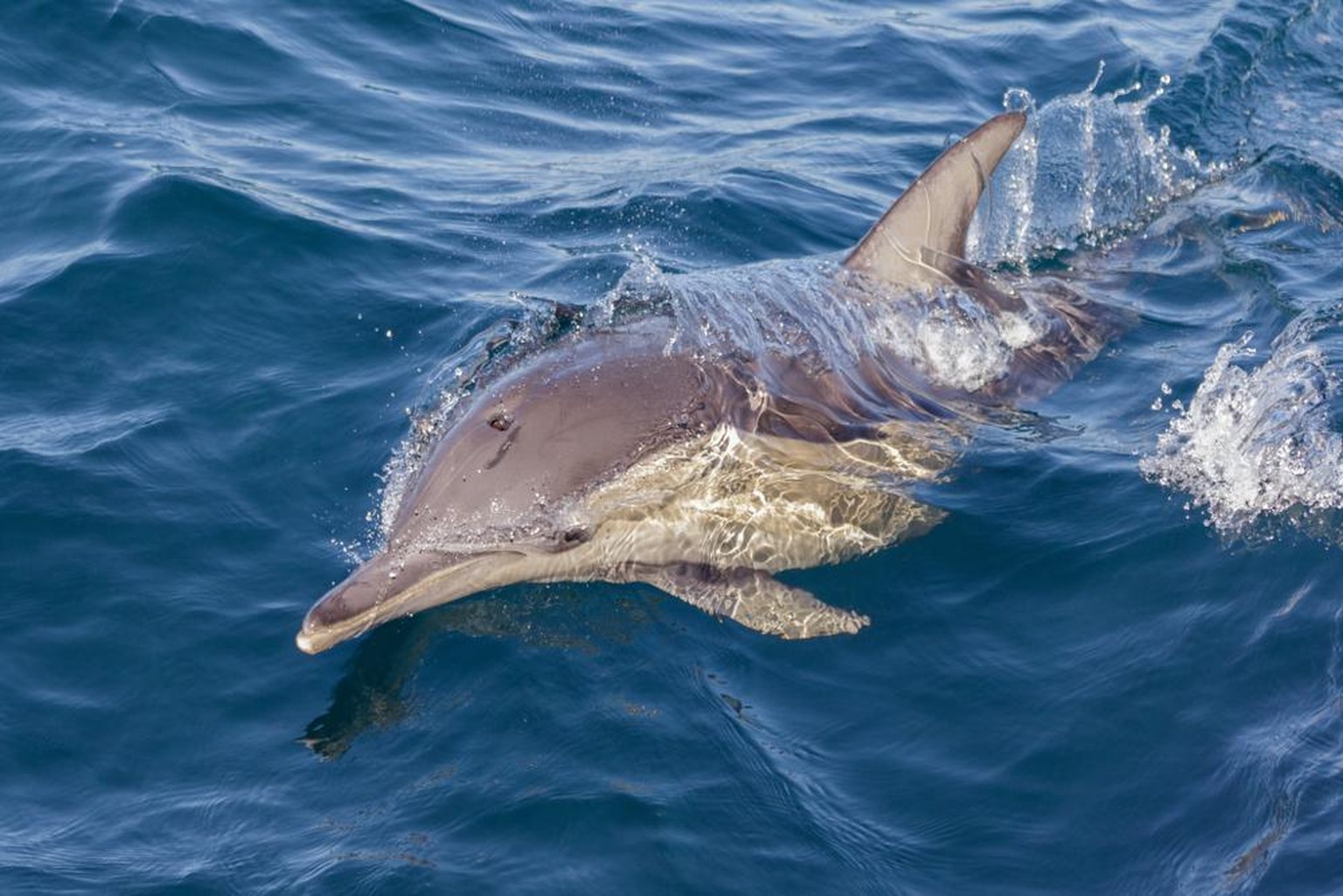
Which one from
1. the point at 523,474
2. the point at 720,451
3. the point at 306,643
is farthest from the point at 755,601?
the point at 306,643

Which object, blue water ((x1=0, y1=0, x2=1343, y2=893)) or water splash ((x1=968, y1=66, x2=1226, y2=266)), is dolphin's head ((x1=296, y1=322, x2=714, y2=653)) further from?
water splash ((x1=968, y1=66, x2=1226, y2=266))

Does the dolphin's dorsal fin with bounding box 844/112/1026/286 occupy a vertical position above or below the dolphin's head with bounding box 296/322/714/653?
above

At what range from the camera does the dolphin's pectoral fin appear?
304 inches

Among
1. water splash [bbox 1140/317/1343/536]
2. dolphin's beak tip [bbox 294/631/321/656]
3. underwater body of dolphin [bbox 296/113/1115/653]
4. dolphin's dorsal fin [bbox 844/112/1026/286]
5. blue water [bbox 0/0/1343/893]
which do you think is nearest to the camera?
blue water [bbox 0/0/1343/893]

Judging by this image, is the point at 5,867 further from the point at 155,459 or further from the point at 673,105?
the point at 673,105

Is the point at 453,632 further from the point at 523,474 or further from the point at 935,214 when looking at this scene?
the point at 935,214

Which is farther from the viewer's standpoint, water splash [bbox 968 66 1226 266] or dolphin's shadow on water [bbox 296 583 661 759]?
water splash [bbox 968 66 1226 266]

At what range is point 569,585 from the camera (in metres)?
8.05

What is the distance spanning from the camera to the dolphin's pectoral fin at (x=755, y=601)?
7723 millimetres

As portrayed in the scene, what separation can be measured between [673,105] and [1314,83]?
613 cm

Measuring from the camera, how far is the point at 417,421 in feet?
29.4

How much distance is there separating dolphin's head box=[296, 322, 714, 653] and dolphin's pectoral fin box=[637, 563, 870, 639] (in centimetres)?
46

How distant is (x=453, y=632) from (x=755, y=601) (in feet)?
4.94

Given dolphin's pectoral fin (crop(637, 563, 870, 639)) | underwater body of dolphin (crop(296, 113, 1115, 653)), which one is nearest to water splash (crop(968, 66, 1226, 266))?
underwater body of dolphin (crop(296, 113, 1115, 653))
